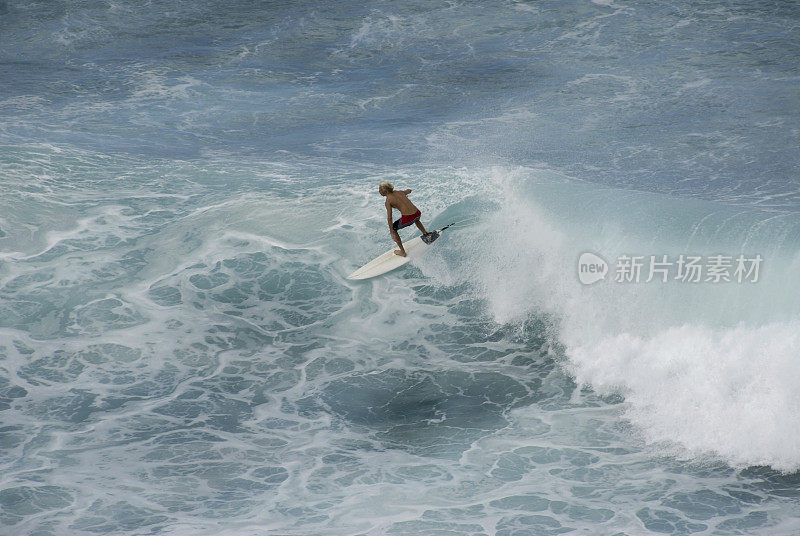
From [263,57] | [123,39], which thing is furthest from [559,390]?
[123,39]

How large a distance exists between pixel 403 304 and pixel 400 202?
1.92m

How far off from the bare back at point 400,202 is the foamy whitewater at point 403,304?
1686 millimetres

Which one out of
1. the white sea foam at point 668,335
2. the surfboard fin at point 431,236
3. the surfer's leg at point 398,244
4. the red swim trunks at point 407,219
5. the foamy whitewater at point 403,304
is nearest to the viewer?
the foamy whitewater at point 403,304

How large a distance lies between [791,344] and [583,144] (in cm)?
→ 939

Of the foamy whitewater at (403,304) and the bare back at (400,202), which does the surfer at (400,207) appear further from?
the foamy whitewater at (403,304)

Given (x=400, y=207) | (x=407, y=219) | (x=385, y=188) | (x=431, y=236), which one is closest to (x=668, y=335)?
(x=431, y=236)

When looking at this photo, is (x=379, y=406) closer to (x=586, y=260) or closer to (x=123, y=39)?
(x=586, y=260)

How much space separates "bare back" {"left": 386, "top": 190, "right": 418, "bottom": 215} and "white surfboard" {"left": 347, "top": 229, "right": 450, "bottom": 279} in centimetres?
104

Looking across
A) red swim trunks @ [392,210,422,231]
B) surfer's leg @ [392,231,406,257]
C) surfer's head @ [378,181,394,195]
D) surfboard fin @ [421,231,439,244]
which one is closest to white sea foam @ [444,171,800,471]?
surfboard fin @ [421,231,439,244]

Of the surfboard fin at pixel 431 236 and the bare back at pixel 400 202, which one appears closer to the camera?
the bare back at pixel 400 202

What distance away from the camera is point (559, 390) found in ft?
40.1

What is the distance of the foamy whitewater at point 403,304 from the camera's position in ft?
32.3

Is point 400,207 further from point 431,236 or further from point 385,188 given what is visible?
point 431,236

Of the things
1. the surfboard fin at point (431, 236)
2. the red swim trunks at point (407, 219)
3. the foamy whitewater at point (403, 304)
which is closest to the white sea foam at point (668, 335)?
the foamy whitewater at point (403, 304)
